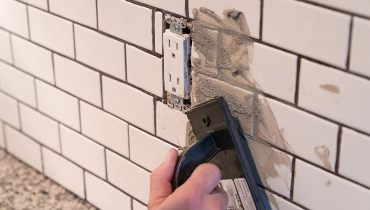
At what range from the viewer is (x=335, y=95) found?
26.5 inches

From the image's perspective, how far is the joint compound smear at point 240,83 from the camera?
2.48 ft

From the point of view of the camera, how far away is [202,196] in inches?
26.2

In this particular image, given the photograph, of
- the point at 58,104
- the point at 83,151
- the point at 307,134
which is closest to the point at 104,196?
the point at 83,151

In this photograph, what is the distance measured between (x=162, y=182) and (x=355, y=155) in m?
0.24

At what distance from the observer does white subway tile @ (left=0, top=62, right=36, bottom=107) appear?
3.96 ft

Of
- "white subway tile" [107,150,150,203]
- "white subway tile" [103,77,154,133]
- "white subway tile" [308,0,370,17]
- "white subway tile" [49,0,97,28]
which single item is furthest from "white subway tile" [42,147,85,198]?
"white subway tile" [308,0,370,17]

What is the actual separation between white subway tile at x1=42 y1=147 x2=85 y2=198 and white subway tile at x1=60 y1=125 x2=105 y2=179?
2 cm

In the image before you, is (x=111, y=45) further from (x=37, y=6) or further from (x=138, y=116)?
(x=37, y=6)

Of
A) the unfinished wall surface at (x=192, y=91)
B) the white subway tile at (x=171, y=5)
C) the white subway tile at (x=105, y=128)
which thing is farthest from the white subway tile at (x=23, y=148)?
the white subway tile at (x=171, y=5)

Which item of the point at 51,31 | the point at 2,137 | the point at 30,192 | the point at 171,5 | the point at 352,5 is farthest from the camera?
the point at 2,137

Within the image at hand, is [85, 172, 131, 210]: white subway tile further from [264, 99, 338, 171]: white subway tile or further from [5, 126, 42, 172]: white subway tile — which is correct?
[264, 99, 338, 171]: white subway tile

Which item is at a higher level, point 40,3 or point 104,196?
point 40,3

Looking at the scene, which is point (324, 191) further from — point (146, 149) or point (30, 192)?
point (30, 192)

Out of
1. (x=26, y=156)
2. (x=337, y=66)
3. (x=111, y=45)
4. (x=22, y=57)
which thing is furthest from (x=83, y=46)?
(x=337, y=66)
